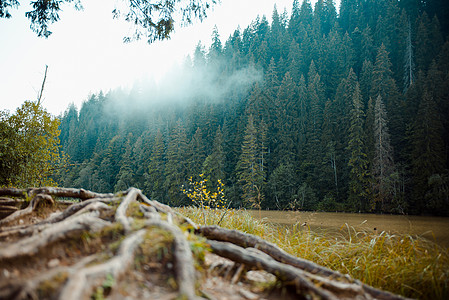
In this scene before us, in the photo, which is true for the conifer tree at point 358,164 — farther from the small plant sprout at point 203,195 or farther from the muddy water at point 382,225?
the small plant sprout at point 203,195

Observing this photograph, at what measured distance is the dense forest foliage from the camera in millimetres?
28891

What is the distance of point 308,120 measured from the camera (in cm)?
4281

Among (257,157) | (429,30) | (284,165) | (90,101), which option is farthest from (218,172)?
(90,101)

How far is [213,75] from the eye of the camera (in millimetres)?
63500

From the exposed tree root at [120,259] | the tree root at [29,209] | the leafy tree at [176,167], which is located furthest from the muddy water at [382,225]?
the leafy tree at [176,167]

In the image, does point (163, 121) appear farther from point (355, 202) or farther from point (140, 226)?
point (140, 226)

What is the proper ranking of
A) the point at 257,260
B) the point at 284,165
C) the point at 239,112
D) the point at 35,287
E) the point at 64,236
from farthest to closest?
the point at 239,112 < the point at 284,165 < the point at 257,260 < the point at 64,236 < the point at 35,287

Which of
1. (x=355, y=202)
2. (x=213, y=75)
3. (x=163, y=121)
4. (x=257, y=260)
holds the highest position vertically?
(x=213, y=75)

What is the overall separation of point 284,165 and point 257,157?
456 cm

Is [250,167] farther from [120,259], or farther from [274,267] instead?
[120,259]

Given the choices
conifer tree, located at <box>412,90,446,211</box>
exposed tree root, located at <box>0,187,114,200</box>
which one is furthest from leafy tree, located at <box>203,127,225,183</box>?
exposed tree root, located at <box>0,187,114,200</box>

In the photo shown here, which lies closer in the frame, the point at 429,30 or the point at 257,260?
the point at 257,260

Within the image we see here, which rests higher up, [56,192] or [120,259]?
[56,192]

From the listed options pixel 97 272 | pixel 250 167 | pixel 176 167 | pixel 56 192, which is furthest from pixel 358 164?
pixel 97 272
